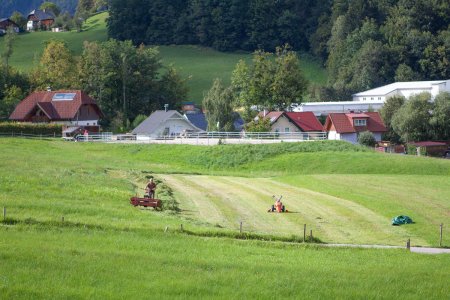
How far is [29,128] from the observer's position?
288 ft

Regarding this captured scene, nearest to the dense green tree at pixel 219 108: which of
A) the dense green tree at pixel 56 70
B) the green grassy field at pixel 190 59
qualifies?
the dense green tree at pixel 56 70

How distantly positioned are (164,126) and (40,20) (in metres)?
99.4

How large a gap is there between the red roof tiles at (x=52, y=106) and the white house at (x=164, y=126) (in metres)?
7.58

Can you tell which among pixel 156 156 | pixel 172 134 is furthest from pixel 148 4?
pixel 156 156

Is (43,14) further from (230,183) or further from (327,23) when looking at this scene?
(230,183)

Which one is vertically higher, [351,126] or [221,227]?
[351,126]

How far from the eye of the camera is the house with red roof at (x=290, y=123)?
89.8 meters

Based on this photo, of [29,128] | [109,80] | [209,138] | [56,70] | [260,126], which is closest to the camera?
[209,138]

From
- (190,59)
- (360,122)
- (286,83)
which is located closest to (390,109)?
(360,122)

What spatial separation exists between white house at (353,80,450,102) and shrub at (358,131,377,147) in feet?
92.3

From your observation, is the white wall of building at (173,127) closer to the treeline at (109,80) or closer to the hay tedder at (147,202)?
the treeline at (109,80)

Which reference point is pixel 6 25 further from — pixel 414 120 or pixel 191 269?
pixel 191 269

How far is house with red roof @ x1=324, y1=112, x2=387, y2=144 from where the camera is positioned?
89.6 metres

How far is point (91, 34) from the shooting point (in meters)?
165
